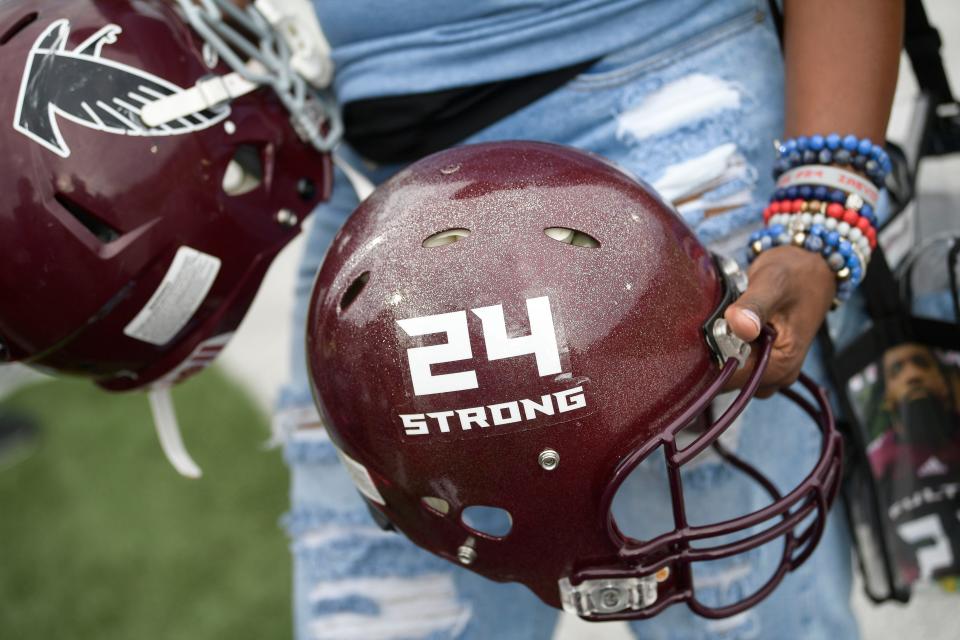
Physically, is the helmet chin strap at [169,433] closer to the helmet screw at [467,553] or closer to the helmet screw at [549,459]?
the helmet screw at [467,553]

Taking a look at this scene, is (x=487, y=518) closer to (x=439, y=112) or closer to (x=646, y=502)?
(x=646, y=502)

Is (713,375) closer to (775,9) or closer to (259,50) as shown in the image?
(775,9)

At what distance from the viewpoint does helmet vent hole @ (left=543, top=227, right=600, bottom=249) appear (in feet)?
3.45

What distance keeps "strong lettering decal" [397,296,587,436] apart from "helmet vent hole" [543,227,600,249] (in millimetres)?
81

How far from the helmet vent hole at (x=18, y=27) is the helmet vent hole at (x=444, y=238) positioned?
63cm

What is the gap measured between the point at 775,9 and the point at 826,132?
20 centimetres

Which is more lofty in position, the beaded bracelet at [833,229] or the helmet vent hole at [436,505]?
the beaded bracelet at [833,229]

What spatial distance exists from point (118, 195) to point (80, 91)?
133 millimetres

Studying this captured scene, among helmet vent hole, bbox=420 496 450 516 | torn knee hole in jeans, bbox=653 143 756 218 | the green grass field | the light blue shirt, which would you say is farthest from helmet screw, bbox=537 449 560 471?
the green grass field

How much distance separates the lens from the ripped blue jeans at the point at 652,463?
1198 mm

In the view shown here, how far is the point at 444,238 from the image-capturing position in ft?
3.51

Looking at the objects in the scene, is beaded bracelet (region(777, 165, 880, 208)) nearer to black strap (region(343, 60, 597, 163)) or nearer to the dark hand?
the dark hand

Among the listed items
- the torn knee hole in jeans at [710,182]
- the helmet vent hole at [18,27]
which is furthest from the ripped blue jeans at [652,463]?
the helmet vent hole at [18,27]

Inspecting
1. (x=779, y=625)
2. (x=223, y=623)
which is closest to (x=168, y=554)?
Answer: (x=223, y=623)
